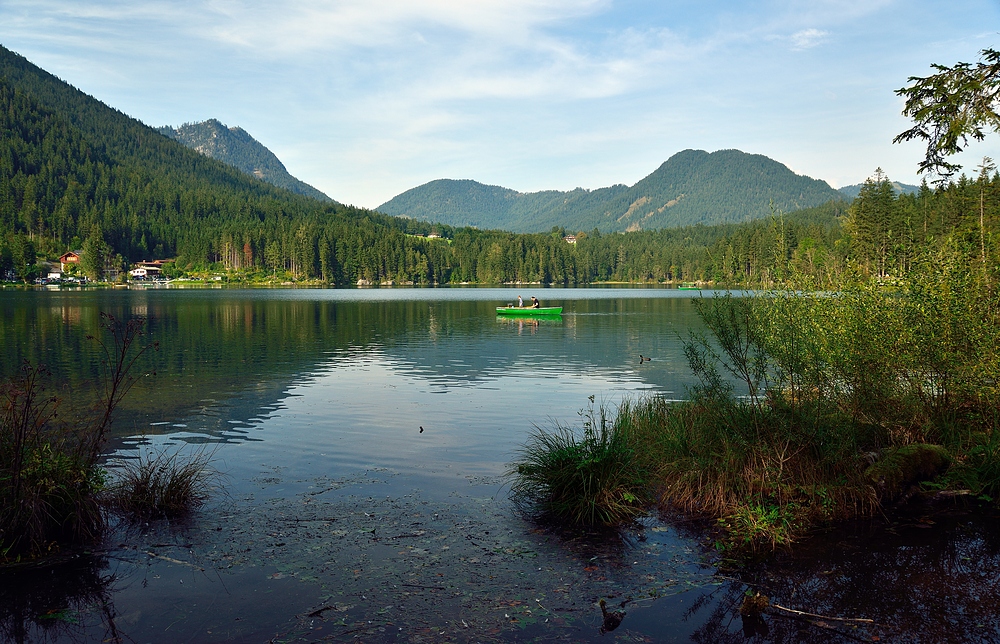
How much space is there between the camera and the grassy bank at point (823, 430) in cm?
1107

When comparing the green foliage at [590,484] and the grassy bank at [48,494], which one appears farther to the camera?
the green foliage at [590,484]

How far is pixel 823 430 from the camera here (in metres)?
12.1

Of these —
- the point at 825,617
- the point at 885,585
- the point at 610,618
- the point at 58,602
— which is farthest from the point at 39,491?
the point at 885,585

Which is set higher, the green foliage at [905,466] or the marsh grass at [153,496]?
the green foliage at [905,466]

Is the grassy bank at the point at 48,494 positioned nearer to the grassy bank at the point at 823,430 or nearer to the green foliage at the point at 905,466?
the grassy bank at the point at 823,430

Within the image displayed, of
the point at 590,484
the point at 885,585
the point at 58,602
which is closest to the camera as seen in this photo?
the point at 58,602

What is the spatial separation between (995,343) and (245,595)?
517 inches

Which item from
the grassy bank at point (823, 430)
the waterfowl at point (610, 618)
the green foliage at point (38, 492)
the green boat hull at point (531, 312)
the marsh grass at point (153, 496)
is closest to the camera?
the waterfowl at point (610, 618)

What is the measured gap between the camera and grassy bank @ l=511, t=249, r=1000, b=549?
36.3 ft

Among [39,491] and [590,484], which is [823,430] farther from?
[39,491]

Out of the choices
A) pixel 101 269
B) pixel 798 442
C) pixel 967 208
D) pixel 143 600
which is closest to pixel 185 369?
pixel 143 600

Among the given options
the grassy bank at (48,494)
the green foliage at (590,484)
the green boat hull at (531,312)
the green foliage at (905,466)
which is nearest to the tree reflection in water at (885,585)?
the green foliage at (905,466)

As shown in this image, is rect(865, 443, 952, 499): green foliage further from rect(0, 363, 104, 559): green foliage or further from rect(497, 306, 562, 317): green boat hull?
rect(497, 306, 562, 317): green boat hull

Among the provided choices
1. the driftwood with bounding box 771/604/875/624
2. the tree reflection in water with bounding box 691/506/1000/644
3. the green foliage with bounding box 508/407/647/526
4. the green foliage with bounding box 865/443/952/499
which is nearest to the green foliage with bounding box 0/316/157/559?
the green foliage with bounding box 508/407/647/526
